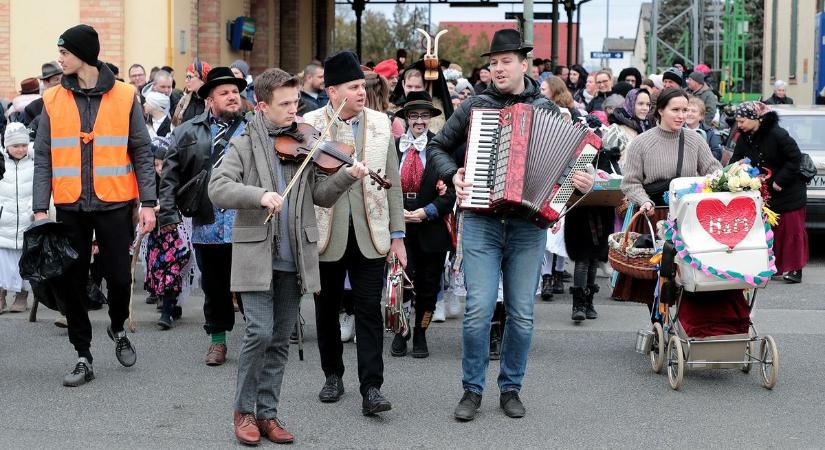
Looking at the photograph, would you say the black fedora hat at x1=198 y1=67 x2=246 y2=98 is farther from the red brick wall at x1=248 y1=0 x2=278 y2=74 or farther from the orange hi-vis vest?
the red brick wall at x1=248 y1=0 x2=278 y2=74

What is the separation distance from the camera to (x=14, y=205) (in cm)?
977

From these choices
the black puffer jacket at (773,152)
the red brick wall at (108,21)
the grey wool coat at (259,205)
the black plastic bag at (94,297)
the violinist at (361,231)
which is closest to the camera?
the grey wool coat at (259,205)

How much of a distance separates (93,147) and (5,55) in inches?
467

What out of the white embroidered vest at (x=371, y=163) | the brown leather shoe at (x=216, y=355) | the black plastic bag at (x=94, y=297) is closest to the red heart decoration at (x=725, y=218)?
the white embroidered vest at (x=371, y=163)

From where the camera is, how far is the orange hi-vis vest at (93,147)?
7117mm

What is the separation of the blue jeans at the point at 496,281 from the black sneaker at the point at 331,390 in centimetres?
79

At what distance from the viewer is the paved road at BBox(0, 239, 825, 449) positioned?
6.10m

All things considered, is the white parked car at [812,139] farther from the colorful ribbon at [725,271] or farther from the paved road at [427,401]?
the colorful ribbon at [725,271]

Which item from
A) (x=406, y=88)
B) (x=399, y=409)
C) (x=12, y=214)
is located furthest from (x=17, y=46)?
(x=399, y=409)

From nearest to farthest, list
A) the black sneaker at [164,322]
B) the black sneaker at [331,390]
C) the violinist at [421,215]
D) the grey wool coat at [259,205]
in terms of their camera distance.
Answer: the grey wool coat at [259,205]
the black sneaker at [331,390]
the violinist at [421,215]
the black sneaker at [164,322]

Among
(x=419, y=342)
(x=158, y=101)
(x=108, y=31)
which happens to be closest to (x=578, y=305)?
(x=419, y=342)

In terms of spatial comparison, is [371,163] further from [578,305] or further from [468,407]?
[578,305]

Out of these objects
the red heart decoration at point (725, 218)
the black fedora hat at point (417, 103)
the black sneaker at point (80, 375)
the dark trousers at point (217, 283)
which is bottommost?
the black sneaker at point (80, 375)

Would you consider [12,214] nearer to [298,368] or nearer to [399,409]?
[298,368]
